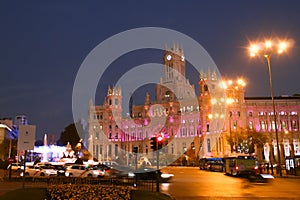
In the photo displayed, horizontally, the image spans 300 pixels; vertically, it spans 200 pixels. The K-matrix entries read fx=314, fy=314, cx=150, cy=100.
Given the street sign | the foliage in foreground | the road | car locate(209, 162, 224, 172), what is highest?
the street sign

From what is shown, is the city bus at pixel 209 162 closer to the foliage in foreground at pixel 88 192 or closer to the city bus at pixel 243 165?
the city bus at pixel 243 165

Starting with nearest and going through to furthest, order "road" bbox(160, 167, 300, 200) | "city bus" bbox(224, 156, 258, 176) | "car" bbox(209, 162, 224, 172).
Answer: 1. "road" bbox(160, 167, 300, 200)
2. "city bus" bbox(224, 156, 258, 176)
3. "car" bbox(209, 162, 224, 172)

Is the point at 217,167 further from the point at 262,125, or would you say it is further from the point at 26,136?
the point at 26,136

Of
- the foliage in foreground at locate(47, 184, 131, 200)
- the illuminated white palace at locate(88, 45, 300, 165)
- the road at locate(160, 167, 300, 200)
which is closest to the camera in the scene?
the foliage in foreground at locate(47, 184, 131, 200)

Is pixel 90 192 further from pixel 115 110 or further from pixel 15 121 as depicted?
pixel 15 121

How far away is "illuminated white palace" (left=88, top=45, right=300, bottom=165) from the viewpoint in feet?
298

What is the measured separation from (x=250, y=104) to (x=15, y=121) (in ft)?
349

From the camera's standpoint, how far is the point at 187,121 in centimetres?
12344

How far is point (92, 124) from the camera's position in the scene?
460 ft

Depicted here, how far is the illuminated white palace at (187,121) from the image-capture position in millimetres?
90875

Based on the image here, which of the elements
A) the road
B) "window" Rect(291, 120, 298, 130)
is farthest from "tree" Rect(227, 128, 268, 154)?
the road

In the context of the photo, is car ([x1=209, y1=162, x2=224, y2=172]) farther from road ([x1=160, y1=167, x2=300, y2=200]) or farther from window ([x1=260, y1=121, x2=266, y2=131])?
window ([x1=260, y1=121, x2=266, y2=131])

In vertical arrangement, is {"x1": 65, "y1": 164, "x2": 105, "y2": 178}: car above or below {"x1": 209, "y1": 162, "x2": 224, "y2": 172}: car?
above

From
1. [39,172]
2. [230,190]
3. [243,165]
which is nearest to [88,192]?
[230,190]
